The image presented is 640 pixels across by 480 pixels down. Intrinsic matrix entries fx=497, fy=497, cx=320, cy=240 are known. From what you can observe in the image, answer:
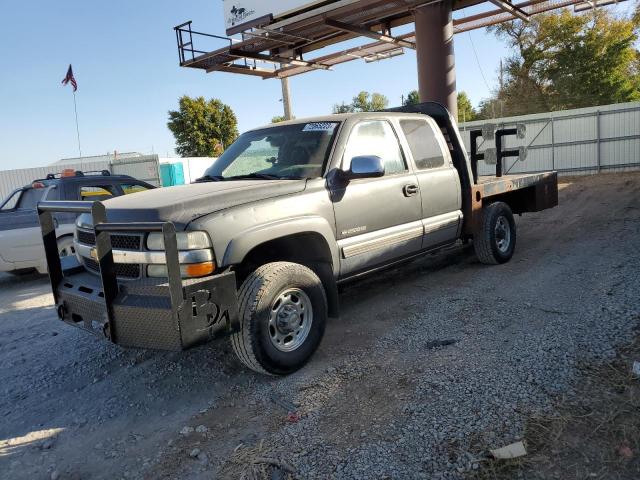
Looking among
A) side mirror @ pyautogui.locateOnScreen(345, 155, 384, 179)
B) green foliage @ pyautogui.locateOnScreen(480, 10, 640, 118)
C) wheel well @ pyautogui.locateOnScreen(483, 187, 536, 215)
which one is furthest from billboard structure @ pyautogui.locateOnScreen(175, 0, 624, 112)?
green foliage @ pyautogui.locateOnScreen(480, 10, 640, 118)

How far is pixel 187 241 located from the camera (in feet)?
10.2

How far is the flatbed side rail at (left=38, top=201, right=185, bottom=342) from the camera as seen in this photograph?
2.89m

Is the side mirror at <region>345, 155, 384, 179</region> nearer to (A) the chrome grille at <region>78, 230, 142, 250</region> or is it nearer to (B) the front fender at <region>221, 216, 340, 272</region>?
(B) the front fender at <region>221, 216, 340, 272</region>

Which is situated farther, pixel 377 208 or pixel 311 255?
pixel 377 208

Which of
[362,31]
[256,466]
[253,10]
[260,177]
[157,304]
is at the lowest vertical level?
[256,466]

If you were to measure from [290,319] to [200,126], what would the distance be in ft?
142

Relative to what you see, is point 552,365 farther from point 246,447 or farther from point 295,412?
point 246,447

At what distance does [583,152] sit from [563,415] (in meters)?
18.8

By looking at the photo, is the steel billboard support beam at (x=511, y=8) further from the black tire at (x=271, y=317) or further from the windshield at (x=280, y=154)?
the black tire at (x=271, y=317)

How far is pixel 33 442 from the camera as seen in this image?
309 centimetres

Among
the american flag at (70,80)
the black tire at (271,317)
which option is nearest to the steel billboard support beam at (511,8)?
the black tire at (271,317)

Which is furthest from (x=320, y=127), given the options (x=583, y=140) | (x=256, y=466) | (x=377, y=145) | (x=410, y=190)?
(x=583, y=140)

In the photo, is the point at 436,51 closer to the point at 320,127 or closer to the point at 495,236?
the point at 495,236

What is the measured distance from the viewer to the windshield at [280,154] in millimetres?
4258
